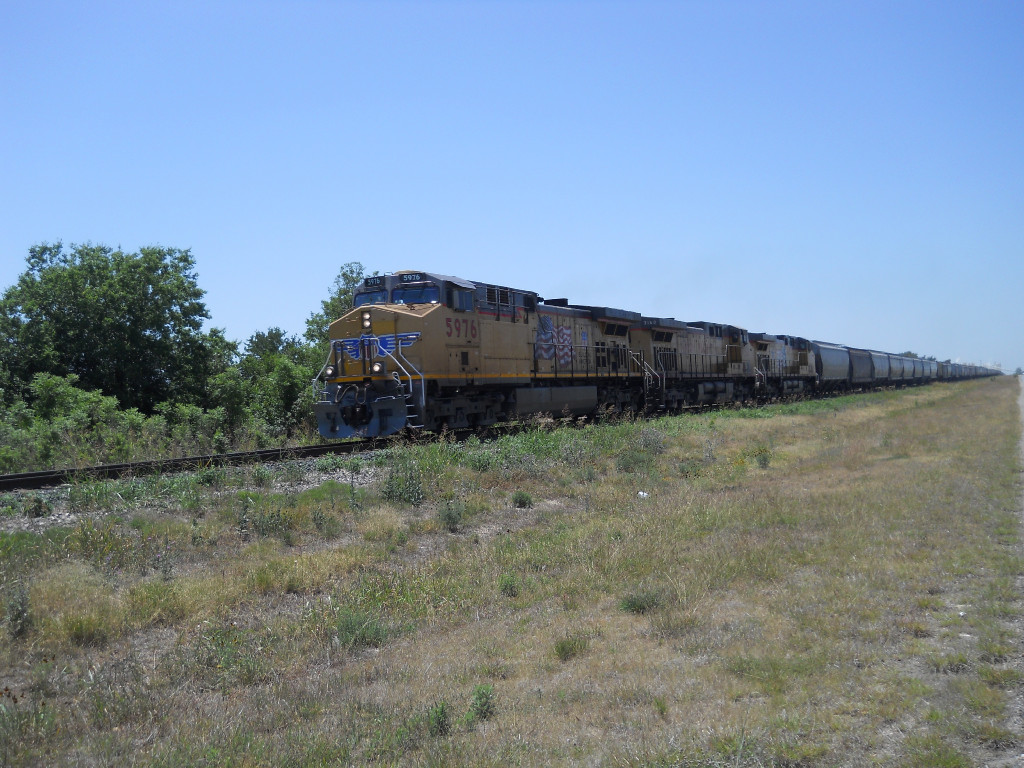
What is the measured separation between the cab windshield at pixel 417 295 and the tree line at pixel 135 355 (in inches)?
220

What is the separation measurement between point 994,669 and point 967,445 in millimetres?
13490

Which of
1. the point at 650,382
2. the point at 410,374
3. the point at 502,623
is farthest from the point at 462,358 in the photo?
the point at 650,382

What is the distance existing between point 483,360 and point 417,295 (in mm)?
2307

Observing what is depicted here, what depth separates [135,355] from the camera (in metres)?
28.8

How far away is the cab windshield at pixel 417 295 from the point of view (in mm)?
16844

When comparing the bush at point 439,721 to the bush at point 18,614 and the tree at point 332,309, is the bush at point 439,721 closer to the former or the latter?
the bush at point 18,614

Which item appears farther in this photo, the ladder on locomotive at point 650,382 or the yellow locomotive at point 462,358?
the ladder on locomotive at point 650,382

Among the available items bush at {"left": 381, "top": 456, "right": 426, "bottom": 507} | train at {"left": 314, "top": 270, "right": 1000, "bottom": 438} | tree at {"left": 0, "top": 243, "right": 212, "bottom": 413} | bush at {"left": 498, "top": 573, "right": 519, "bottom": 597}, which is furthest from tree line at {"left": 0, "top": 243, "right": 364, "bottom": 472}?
bush at {"left": 498, "top": 573, "right": 519, "bottom": 597}

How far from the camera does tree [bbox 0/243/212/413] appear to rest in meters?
27.2

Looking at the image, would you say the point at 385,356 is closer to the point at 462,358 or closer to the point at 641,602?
the point at 462,358

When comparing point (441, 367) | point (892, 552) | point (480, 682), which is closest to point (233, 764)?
point (480, 682)

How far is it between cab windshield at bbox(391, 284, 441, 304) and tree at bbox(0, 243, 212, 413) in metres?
15.4

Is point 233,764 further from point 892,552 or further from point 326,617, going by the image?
point 892,552

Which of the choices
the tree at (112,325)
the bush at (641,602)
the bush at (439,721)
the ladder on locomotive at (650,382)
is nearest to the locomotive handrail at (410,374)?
the bush at (641,602)
